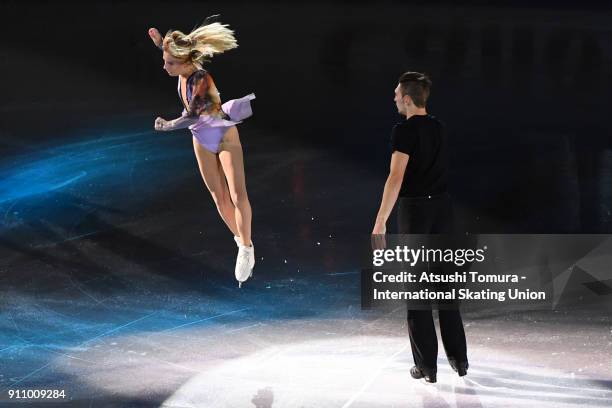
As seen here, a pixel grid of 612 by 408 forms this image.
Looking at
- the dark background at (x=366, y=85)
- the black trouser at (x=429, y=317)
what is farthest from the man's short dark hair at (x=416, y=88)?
the dark background at (x=366, y=85)

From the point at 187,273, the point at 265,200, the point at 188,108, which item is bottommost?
the point at 187,273

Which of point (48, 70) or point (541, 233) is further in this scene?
point (48, 70)

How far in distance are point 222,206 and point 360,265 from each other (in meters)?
1.10

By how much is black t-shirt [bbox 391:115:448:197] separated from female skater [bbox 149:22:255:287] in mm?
843

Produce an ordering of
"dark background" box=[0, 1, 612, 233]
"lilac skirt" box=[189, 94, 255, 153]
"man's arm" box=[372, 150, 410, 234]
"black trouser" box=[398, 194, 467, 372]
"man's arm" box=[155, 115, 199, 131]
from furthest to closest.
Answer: "dark background" box=[0, 1, 612, 233] → "lilac skirt" box=[189, 94, 255, 153] → "man's arm" box=[155, 115, 199, 131] → "black trouser" box=[398, 194, 467, 372] → "man's arm" box=[372, 150, 410, 234]

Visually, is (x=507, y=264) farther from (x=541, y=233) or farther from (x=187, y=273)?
(x=187, y=273)

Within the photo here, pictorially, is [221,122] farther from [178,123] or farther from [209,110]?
[178,123]

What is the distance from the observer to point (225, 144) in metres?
5.70

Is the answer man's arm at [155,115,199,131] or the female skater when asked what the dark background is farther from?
man's arm at [155,115,199,131]

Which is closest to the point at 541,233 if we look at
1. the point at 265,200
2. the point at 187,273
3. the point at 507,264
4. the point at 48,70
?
the point at 507,264

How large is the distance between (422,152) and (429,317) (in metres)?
0.84

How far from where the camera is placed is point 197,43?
5.69 metres

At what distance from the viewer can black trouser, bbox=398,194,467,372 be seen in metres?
5.42

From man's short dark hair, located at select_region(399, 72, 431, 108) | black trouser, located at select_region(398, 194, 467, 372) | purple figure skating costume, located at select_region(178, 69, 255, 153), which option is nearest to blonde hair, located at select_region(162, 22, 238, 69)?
purple figure skating costume, located at select_region(178, 69, 255, 153)
